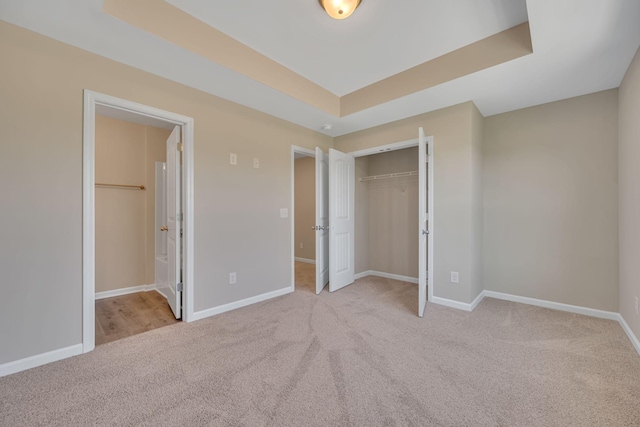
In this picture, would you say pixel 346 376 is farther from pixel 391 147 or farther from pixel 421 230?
pixel 391 147

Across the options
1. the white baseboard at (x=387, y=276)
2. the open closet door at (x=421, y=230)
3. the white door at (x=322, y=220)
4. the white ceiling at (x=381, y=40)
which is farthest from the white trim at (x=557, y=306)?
the white ceiling at (x=381, y=40)

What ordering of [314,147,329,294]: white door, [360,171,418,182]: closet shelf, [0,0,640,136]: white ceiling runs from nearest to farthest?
[0,0,640,136]: white ceiling < [314,147,329,294]: white door < [360,171,418,182]: closet shelf

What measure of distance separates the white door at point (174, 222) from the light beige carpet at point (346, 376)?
362mm

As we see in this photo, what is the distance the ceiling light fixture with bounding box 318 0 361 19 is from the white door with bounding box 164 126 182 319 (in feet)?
5.95

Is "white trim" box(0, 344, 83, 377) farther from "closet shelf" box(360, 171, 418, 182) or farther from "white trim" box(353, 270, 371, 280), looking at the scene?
"closet shelf" box(360, 171, 418, 182)

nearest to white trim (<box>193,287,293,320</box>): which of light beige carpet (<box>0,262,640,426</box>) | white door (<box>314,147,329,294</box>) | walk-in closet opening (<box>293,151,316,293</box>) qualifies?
light beige carpet (<box>0,262,640,426</box>)

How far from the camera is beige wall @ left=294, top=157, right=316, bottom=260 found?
18.8 ft

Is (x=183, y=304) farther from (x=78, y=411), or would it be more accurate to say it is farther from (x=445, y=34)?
(x=445, y=34)

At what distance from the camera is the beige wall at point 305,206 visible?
5744 millimetres

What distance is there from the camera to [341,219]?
382cm

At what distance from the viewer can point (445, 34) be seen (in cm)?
219

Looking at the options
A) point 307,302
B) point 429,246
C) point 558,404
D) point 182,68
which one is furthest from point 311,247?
point 558,404

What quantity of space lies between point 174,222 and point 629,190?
4.26 meters

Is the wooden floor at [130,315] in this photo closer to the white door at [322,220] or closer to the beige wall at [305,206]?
the white door at [322,220]
